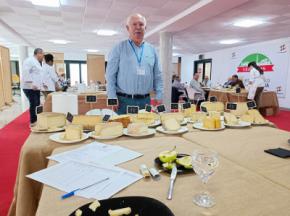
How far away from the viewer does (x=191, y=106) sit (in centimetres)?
173

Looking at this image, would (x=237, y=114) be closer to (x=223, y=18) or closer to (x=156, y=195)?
(x=156, y=195)

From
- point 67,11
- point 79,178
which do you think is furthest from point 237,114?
point 67,11

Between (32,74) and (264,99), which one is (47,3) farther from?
(264,99)

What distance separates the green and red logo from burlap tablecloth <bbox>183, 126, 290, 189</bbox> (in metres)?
7.41

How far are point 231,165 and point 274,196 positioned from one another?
0.71 ft

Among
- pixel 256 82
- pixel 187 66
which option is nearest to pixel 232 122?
pixel 256 82

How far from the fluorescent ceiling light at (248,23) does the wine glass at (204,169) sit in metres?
5.23

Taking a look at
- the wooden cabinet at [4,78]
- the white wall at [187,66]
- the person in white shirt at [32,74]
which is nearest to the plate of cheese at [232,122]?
the person in white shirt at [32,74]

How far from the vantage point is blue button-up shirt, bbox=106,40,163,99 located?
191cm

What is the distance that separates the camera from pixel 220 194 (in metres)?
0.63

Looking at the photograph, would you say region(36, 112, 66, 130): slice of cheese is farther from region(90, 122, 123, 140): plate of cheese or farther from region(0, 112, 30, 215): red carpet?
region(0, 112, 30, 215): red carpet

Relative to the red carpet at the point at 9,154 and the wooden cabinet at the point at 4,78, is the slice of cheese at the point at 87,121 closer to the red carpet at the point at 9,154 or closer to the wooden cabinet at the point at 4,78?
the red carpet at the point at 9,154

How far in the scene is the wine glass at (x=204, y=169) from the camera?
588 millimetres

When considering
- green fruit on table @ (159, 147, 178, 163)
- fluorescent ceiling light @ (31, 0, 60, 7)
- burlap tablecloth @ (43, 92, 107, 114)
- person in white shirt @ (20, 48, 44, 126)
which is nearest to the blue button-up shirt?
green fruit on table @ (159, 147, 178, 163)
